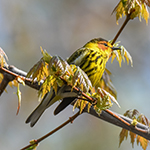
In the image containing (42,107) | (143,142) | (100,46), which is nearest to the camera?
(143,142)

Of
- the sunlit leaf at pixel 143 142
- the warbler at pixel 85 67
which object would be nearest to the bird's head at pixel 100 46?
the warbler at pixel 85 67

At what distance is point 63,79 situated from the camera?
4.44ft

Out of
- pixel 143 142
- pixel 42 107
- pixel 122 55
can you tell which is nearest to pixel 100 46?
pixel 122 55

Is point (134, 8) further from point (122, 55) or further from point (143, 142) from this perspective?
point (143, 142)

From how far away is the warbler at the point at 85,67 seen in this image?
204 cm

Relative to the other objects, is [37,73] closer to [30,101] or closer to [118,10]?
[118,10]

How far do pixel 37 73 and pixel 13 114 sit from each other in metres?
3.22

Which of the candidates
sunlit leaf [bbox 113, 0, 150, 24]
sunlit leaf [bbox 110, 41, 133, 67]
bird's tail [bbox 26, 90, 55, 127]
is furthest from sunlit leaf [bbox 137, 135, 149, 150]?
sunlit leaf [bbox 113, 0, 150, 24]

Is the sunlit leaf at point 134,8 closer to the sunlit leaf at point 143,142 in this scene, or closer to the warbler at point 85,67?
the warbler at point 85,67

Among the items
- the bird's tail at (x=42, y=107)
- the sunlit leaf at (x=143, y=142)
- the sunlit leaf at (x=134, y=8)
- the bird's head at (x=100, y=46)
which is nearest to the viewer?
the sunlit leaf at (x=134, y=8)

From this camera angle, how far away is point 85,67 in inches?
88.2

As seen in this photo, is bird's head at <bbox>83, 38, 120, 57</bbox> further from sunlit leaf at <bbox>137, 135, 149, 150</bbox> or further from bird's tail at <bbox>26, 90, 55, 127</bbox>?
sunlit leaf at <bbox>137, 135, 149, 150</bbox>

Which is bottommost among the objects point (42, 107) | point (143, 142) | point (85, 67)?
point (42, 107)

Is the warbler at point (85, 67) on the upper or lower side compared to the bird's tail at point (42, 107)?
upper
